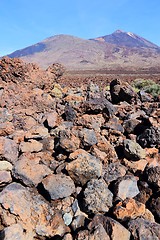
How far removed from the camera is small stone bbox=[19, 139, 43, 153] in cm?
465

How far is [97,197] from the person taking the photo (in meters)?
3.74

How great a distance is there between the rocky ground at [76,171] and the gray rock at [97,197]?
0.01 meters

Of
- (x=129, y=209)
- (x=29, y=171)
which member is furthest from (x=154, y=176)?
(x=29, y=171)

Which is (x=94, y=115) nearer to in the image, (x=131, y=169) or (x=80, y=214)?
(x=131, y=169)

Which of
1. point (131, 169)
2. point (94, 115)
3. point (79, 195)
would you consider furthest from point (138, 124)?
point (79, 195)

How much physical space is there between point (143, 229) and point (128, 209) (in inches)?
15.0

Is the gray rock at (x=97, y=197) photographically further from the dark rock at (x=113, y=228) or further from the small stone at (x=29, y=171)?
the small stone at (x=29, y=171)

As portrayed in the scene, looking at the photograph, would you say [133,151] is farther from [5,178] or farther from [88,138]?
[5,178]

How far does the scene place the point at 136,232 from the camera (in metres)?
3.12

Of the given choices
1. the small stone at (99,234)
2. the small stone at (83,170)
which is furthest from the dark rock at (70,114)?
the small stone at (99,234)

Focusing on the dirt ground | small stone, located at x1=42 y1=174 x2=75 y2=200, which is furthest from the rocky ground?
the dirt ground

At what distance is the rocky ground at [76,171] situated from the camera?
336cm

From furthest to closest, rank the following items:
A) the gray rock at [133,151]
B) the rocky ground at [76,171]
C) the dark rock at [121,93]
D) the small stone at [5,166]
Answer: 1. the dark rock at [121,93]
2. the gray rock at [133,151]
3. the small stone at [5,166]
4. the rocky ground at [76,171]

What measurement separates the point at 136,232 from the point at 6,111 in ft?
12.8
